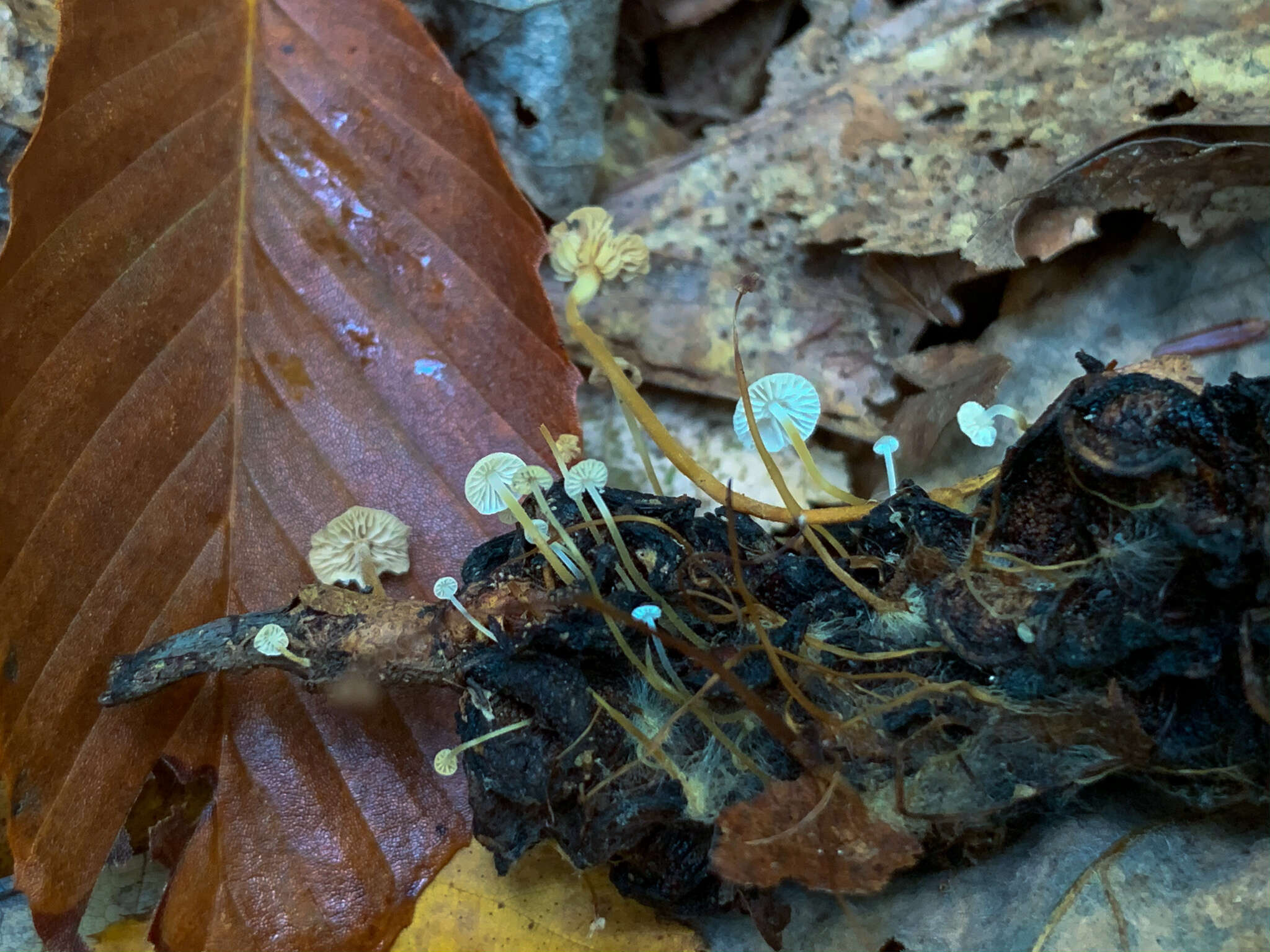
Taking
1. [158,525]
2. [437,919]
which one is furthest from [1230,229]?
[158,525]

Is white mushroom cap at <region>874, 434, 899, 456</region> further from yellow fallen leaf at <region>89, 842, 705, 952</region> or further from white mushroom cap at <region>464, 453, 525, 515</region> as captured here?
yellow fallen leaf at <region>89, 842, 705, 952</region>

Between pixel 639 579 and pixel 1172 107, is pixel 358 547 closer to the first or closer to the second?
pixel 639 579

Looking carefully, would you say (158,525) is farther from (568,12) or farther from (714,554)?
(568,12)

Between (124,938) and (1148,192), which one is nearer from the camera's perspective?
(124,938)

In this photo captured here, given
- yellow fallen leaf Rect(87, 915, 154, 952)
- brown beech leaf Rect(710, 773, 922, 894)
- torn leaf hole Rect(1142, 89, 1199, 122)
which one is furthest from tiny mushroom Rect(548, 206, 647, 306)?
yellow fallen leaf Rect(87, 915, 154, 952)

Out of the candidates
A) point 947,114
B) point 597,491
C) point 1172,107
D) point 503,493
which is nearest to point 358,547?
point 503,493

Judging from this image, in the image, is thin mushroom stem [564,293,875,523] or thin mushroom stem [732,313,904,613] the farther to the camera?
thin mushroom stem [564,293,875,523]
